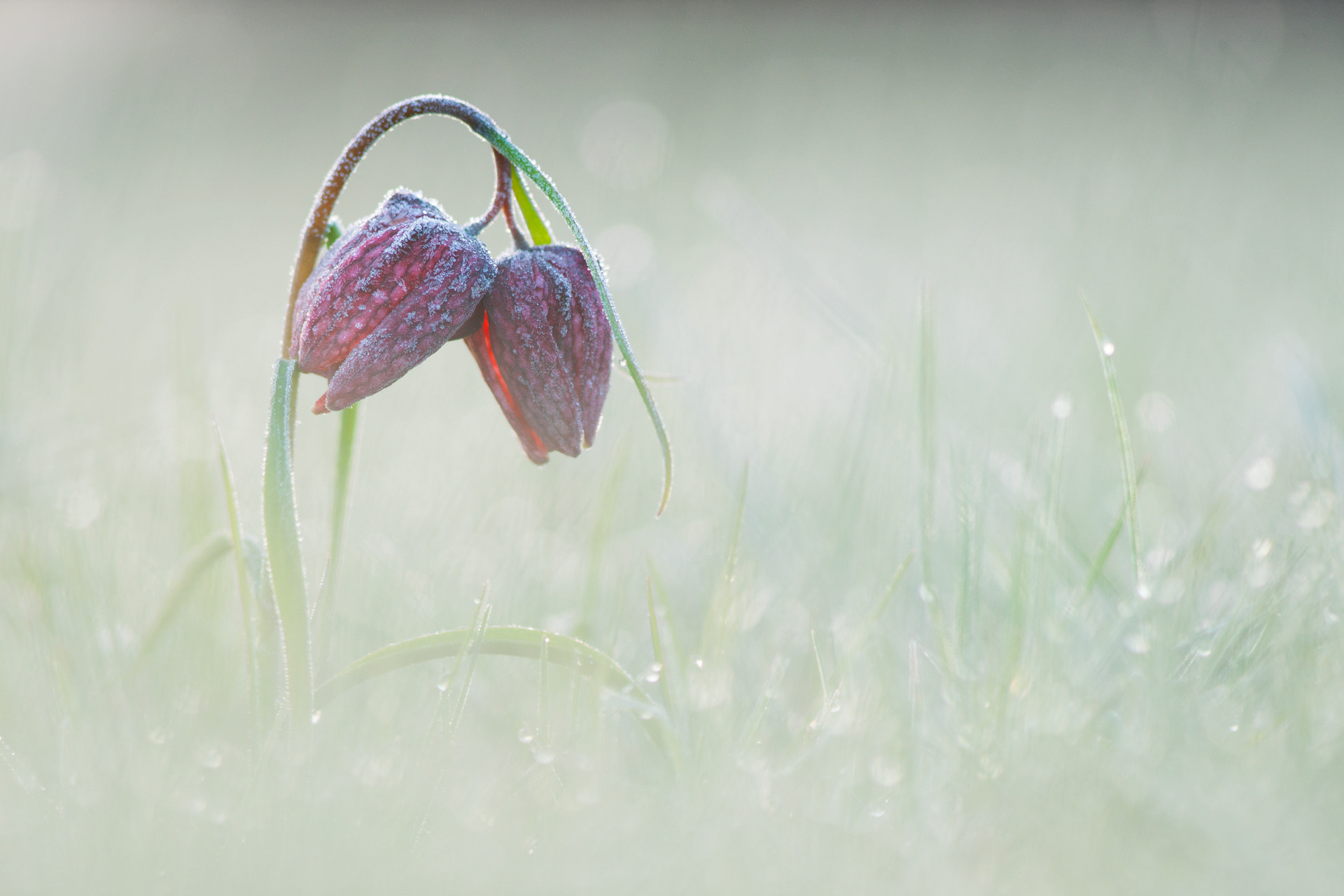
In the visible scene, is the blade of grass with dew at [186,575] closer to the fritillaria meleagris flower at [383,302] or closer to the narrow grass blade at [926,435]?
the fritillaria meleagris flower at [383,302]

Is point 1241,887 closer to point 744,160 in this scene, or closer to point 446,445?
point 446,445

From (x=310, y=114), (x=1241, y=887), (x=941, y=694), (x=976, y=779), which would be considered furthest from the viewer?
(x=310, y=114)

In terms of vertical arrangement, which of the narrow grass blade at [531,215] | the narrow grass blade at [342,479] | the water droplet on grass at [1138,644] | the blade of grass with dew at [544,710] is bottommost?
the blade of grass with dew at [544,710]

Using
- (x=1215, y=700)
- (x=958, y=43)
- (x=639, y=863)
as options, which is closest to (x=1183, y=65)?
(x=958, y=43)

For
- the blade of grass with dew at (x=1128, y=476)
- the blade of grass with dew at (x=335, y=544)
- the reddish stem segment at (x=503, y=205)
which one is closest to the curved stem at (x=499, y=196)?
the reddish stem segment at (x=503, y=205)

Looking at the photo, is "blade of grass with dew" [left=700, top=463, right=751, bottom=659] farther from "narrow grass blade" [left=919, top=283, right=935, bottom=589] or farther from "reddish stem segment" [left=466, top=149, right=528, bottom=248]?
"reddish stem segment" [left=466, top=149, right=528, bottom=248]

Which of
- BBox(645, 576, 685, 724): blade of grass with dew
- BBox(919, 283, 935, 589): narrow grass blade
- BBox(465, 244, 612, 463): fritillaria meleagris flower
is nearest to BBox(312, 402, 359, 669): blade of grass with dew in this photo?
BBox(465, 244, 612, 463): fritillaria meleagris flower

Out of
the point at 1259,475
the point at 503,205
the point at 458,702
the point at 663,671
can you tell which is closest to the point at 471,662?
the point at 458,702
